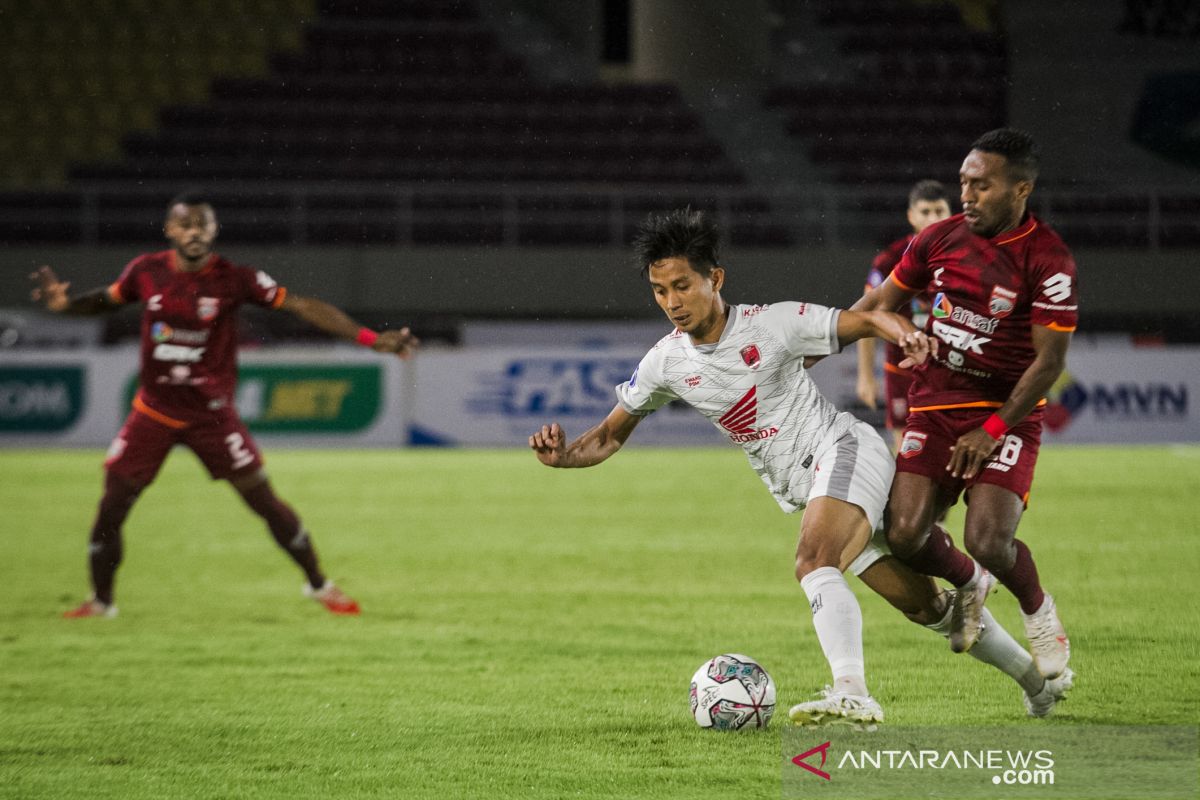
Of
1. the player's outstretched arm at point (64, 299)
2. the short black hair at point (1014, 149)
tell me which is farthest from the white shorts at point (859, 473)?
the player's outstretched arm at point (64, 299)

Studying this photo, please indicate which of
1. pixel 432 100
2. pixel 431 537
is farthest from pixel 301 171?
pixel 431 537

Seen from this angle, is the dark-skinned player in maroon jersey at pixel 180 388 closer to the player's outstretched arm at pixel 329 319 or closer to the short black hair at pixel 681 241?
A: the player's outstretched arm at pixel 329 319

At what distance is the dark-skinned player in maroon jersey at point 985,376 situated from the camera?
4668 millimetres

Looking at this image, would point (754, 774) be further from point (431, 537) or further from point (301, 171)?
point (301, 171)

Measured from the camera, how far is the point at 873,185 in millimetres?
20875

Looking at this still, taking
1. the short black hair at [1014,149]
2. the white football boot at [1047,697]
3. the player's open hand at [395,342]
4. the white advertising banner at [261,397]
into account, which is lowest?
the white advertising banner at [261,397]

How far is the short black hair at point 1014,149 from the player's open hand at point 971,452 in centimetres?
85

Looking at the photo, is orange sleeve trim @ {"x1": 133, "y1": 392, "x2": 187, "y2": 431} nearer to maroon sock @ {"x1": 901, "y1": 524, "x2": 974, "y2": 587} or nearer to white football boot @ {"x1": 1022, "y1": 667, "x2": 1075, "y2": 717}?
maroon sock @ {"x1": 901, "y1": 524, "x2": 974, "y2": 587}

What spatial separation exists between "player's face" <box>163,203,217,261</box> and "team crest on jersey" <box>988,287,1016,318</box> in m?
4.09

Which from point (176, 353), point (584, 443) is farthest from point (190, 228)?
point (584, 443)

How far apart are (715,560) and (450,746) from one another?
4.73 m

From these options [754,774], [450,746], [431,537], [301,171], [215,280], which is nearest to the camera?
[754,774]

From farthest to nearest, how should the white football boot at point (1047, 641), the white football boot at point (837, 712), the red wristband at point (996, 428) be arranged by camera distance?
the white football boot at point (1047, 641), the red wristband at point (996, 428), the white football boot at point (837, 712)

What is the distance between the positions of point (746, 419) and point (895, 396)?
3.64 m
